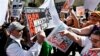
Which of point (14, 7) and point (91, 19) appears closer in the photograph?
point (91, 19)

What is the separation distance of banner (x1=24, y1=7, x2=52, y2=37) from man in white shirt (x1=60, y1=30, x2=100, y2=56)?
42 cm

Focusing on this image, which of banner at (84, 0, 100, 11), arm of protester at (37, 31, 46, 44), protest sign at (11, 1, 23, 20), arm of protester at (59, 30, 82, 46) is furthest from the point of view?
banner at (84, 0, 100, 11)

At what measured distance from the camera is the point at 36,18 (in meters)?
5.29

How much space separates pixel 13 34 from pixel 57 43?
65cm

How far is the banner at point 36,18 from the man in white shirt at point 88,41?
0.42m

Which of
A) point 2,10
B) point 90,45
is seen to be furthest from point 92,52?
point 2,10

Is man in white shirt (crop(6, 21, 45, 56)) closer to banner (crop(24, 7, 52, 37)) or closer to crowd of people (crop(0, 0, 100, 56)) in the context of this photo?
crowd of people (crop(0, 0, 100, 56))

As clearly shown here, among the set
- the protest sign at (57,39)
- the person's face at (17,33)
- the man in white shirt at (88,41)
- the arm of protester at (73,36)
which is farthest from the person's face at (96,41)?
the person's face at (17,33)

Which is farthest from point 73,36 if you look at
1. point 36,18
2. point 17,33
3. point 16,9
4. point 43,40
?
point 16,9

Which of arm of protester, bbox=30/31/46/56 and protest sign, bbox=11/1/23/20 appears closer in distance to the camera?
arm of protester, bbox=30/31/46/56

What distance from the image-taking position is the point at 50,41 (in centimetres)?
504

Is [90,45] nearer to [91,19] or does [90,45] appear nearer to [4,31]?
[91,19]

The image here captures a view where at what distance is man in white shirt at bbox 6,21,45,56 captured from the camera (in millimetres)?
4930

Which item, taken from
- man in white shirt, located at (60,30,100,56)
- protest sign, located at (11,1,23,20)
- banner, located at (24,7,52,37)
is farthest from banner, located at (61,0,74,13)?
man in white shirt, located at (60,30,100,56)
